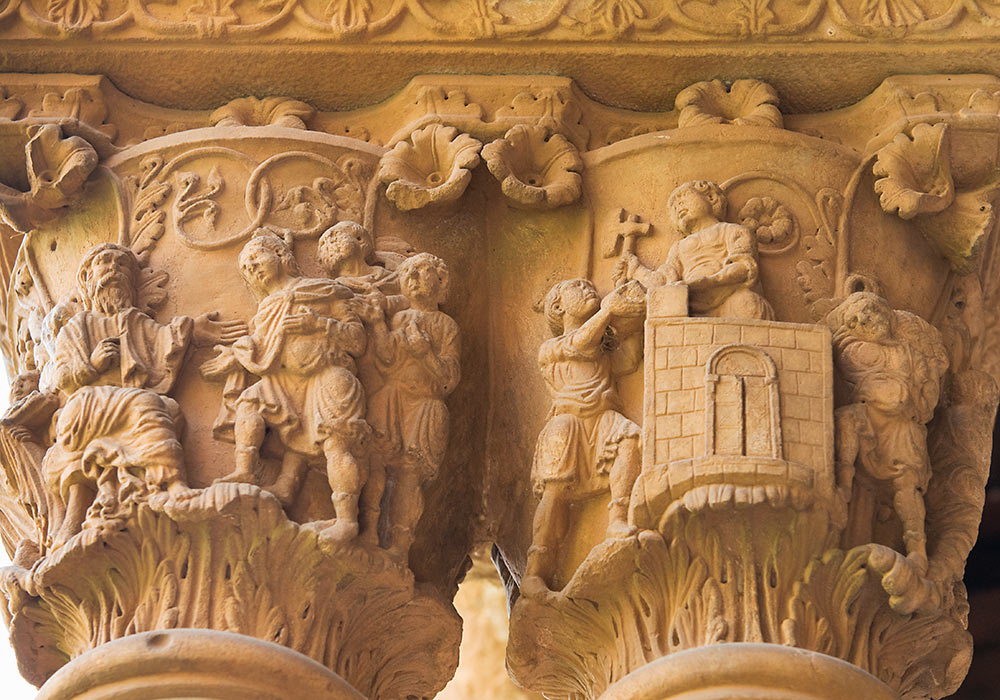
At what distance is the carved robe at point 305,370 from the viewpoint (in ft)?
15.0

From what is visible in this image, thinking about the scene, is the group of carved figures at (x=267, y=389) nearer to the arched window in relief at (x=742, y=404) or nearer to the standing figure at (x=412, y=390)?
the standing figure at (x=412, y=390)

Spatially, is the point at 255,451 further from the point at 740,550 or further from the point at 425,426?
the point at 740,550

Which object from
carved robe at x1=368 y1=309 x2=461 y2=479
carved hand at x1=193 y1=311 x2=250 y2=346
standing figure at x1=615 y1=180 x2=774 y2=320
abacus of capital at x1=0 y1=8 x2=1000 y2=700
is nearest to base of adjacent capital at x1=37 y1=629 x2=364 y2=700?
abacus of capital at x1=0 y1=8 x2=1000 y2=700

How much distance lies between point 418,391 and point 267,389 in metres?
0.35

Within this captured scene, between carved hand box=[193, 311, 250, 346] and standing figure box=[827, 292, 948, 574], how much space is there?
1.37 m

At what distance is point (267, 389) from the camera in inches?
181

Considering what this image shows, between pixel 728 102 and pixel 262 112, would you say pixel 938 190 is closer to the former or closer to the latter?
pixel 728 102

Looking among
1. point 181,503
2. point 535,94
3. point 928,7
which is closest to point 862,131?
point 928,7

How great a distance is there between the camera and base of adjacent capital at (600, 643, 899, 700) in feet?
14.1

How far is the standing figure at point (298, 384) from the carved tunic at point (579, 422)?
1.43 ft

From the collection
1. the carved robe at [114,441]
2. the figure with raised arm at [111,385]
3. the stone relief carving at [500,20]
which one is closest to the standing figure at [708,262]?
the stone relief carving at [500,20]

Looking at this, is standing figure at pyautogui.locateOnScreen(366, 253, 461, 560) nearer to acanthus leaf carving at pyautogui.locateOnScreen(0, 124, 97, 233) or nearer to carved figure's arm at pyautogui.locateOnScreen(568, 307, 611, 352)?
carved figure's arm at pyautogui.locateOnScreen(568, 307, 611, 352)

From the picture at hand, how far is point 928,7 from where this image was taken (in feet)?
16.9

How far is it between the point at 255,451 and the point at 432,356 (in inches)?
19.2
